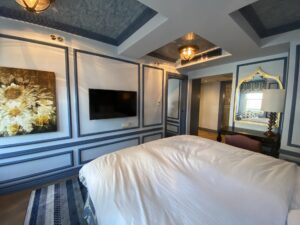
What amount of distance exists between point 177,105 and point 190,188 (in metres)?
3.63

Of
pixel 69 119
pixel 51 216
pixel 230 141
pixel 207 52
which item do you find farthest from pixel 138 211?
pixel 207 52

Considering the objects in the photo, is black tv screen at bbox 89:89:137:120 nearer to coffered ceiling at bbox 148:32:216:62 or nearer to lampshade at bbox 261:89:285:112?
coffered ceiling at bbox 148:32:216:62

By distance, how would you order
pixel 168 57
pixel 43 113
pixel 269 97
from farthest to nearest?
pixel 168 57, pixel 269 97, pixel 43 113

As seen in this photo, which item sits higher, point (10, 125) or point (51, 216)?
point (10, 125)

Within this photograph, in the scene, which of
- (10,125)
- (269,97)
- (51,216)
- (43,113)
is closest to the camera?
(51,216)

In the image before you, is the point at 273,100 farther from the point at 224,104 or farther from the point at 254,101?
the point at 224,104

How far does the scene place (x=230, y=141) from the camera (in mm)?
2145

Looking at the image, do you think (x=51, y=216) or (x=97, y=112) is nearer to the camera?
(x=51, y=216)

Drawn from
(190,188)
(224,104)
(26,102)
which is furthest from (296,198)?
(224,104)

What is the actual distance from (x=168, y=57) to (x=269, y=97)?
2.25 meters

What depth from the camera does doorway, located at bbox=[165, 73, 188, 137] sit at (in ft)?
13.9

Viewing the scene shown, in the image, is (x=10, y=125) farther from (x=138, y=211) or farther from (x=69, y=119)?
(x=138, y=211)

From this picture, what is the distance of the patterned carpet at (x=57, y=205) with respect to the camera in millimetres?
1530

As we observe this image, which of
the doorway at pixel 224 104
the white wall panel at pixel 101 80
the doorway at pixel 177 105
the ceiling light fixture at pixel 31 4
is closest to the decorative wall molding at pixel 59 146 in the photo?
the white wall panel at pixel 101 80
